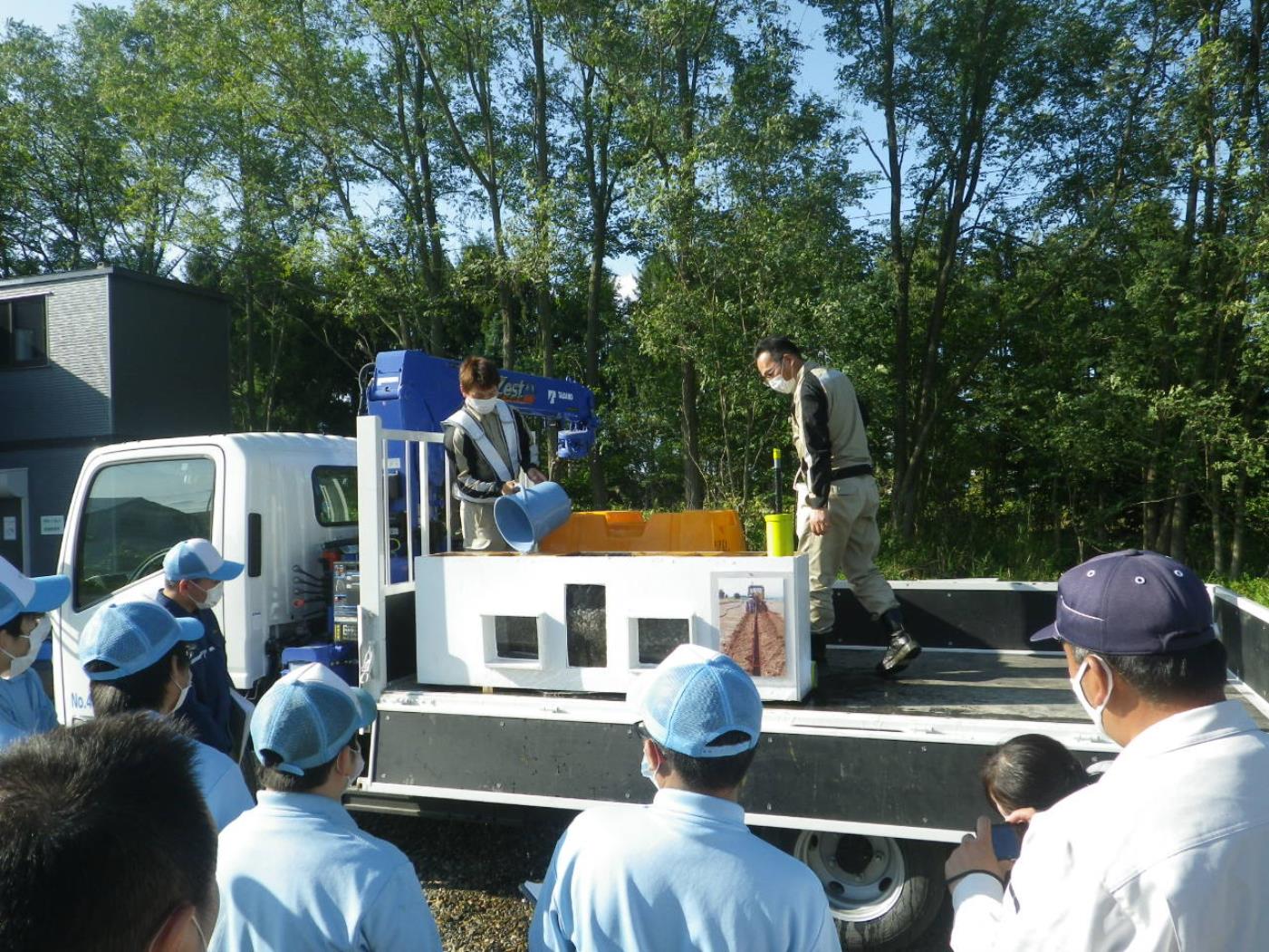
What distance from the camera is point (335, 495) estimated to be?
5.56 m

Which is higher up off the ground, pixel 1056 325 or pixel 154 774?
pixel 1056 325

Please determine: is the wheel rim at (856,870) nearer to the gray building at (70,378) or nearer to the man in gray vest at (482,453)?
the man in gray vest at (482,453)

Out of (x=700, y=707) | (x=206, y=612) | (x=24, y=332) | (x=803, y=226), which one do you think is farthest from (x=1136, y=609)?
(x=24, y=332)

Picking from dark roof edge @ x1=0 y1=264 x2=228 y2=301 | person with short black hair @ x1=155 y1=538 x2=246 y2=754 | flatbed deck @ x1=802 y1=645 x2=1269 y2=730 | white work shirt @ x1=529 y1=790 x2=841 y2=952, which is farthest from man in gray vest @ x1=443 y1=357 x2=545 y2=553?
dark roof edge @ x1=0 y1=264 x2=228 y2=301

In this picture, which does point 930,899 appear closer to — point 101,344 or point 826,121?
point 826,121

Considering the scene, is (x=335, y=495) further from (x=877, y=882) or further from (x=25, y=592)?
(x=877, y=882)

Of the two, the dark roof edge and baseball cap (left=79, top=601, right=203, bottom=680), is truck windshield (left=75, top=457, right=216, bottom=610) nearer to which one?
baseball cap (left=79, top=601, right=203, bottom=680)

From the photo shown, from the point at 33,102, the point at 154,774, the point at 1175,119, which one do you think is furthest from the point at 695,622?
the point at 33,102

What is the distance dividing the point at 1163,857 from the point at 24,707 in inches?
117

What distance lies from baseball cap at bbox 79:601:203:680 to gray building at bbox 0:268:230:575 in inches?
651

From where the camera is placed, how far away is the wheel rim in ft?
11.7

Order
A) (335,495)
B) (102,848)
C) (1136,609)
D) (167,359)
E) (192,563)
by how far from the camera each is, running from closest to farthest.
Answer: (102,848)
(1136,609)
(192,563)
(335,495)
(167,359)

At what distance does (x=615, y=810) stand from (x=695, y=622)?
77.8 inches

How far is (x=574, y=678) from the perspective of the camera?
12.7ft
